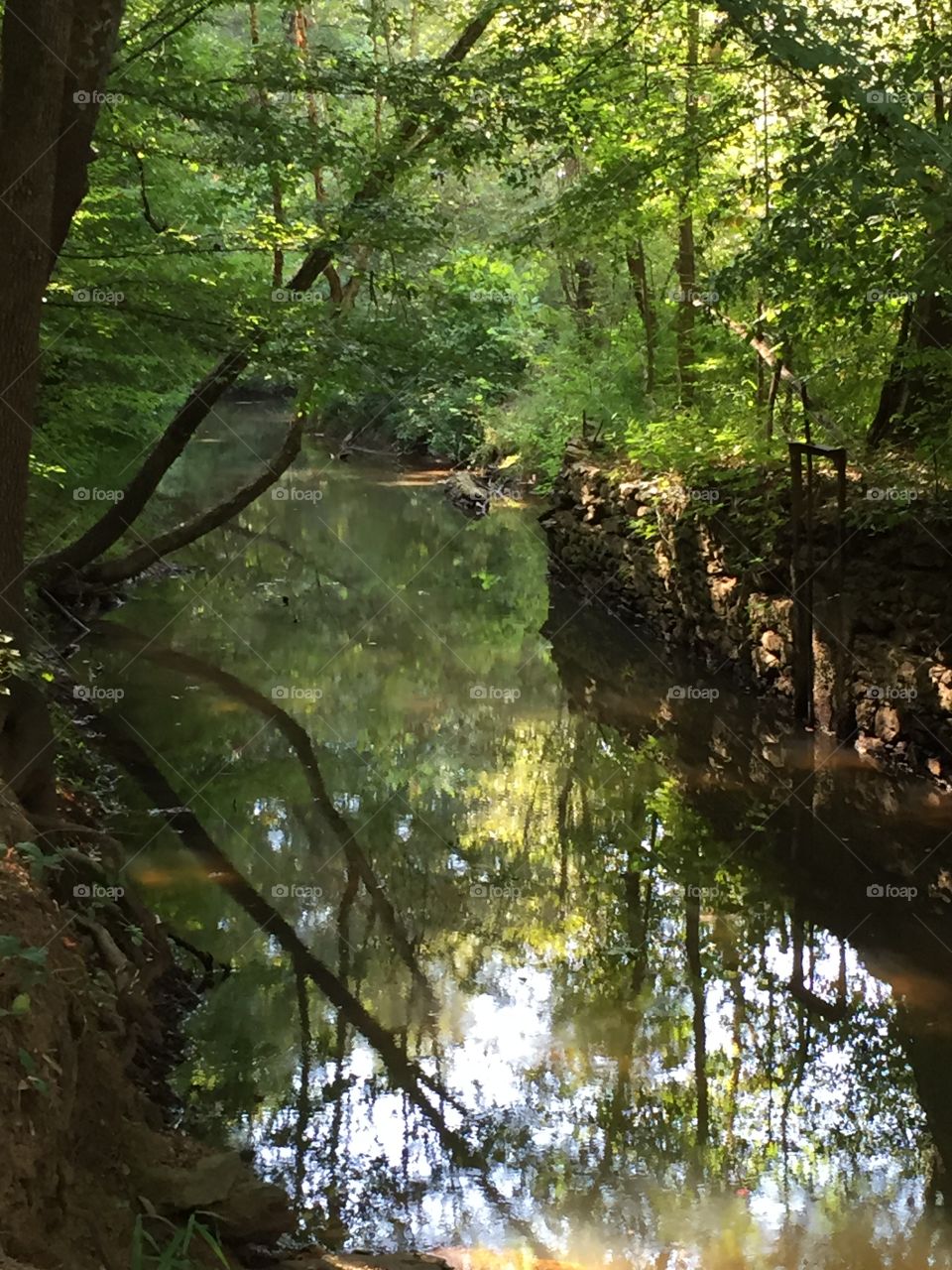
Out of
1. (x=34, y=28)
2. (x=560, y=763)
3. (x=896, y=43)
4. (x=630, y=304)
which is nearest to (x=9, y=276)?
(x=34, y=28)

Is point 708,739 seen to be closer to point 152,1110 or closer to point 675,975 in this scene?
point 675,975

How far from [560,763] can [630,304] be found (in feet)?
35.7
